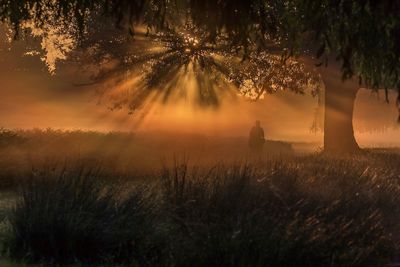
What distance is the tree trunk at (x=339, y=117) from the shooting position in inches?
1107

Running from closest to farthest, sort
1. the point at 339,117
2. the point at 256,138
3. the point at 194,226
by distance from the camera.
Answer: the point at 194,226
the point at 256,138
the point at 339,117

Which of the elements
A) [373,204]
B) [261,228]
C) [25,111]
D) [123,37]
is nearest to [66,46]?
[123,37]

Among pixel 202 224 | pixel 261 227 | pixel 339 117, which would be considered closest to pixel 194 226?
pixel 202 224

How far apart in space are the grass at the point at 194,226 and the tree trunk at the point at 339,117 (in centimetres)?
1744

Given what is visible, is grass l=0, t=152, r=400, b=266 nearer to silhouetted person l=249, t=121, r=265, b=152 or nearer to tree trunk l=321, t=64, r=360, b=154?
silhouetted person l=249, t=121, r=265, b=152

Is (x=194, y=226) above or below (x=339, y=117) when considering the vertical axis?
above

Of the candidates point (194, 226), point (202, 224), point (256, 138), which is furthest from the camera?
point (256, 138)

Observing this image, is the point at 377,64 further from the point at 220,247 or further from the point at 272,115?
the point at 272,115

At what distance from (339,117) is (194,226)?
20663 mm

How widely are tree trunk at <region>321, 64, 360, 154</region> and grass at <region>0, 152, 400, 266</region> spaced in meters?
17.4

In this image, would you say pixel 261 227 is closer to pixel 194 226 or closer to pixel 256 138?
pixel 194 226

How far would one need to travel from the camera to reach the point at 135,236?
9102 millimetres

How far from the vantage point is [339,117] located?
28.4 m

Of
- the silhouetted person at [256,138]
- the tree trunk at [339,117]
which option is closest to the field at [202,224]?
the silhouetted person at [256,138]
